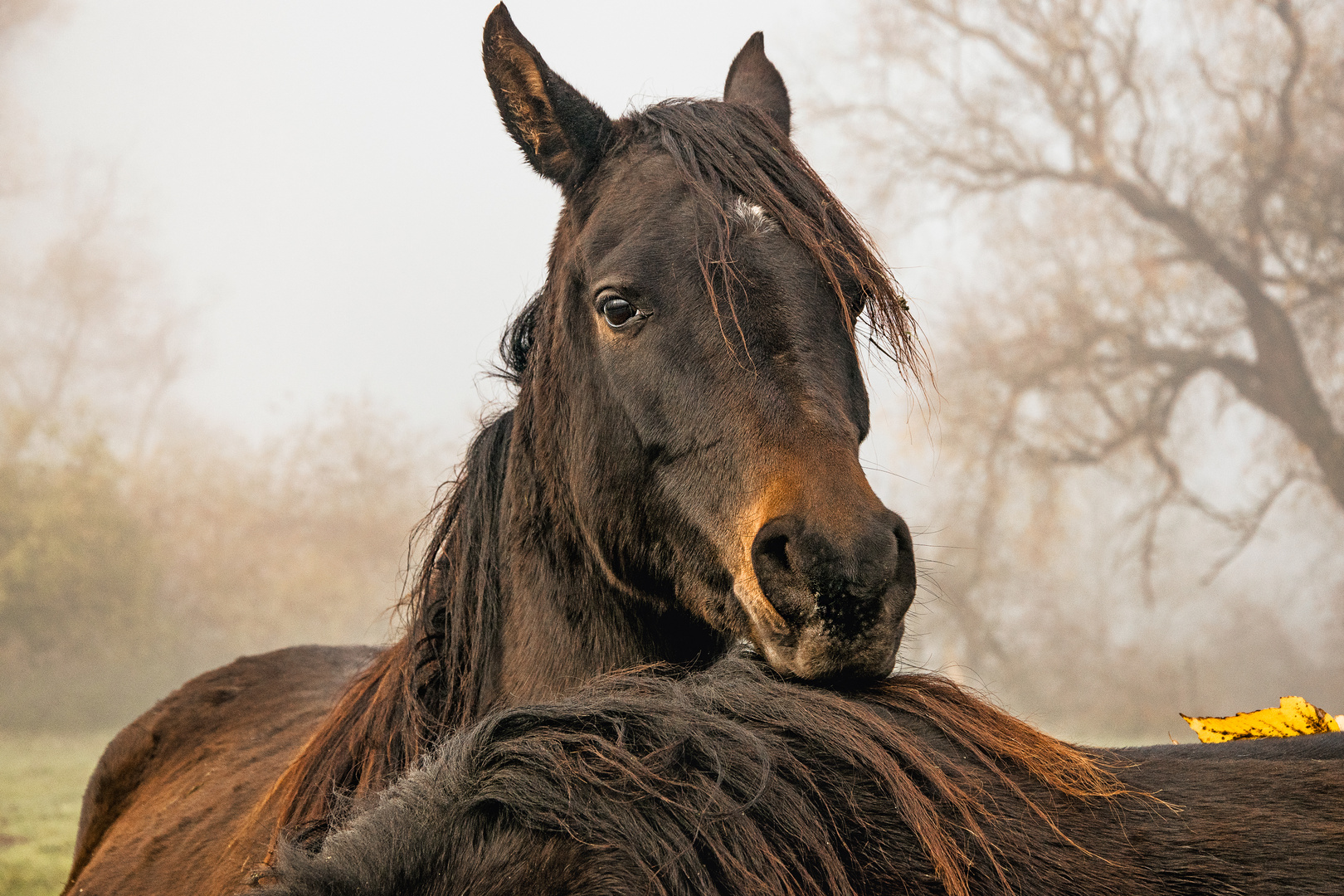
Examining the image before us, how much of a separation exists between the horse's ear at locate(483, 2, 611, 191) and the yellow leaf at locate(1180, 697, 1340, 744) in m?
1.42

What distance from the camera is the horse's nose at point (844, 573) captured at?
45.6 inches

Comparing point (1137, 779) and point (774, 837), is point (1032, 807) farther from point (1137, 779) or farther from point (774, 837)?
point (774, 837)

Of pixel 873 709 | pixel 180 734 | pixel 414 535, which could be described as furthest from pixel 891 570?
pixel 180 734

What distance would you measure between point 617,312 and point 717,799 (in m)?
0.98

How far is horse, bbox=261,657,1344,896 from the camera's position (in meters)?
0.66

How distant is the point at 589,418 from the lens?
1.59 m

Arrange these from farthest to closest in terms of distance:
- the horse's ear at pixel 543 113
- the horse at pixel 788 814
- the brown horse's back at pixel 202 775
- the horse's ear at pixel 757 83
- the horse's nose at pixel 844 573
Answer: the horse's ear at pixel 757 83 → the brown horse's back at pixel 202 775 → the horse's ear at pixel 543 113 → the horse's nose at pixel 844 573 → the horse at pixel 788 814

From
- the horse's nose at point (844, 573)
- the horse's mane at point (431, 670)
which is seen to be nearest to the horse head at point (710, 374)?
the horse's nose at point (844, 573)

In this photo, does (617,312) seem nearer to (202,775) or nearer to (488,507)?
(488,507)

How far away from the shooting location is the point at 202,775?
2371mm

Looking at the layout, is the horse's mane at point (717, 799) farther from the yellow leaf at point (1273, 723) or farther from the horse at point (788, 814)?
the yellow leaf at point (1273, 723)

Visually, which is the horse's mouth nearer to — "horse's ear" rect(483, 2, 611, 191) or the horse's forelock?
the horse's forelock

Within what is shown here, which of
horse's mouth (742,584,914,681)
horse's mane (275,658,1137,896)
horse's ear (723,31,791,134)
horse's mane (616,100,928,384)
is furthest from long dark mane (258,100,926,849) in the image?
horse's mane (275,658,1137,896)

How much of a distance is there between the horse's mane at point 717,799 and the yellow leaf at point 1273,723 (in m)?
0.98
